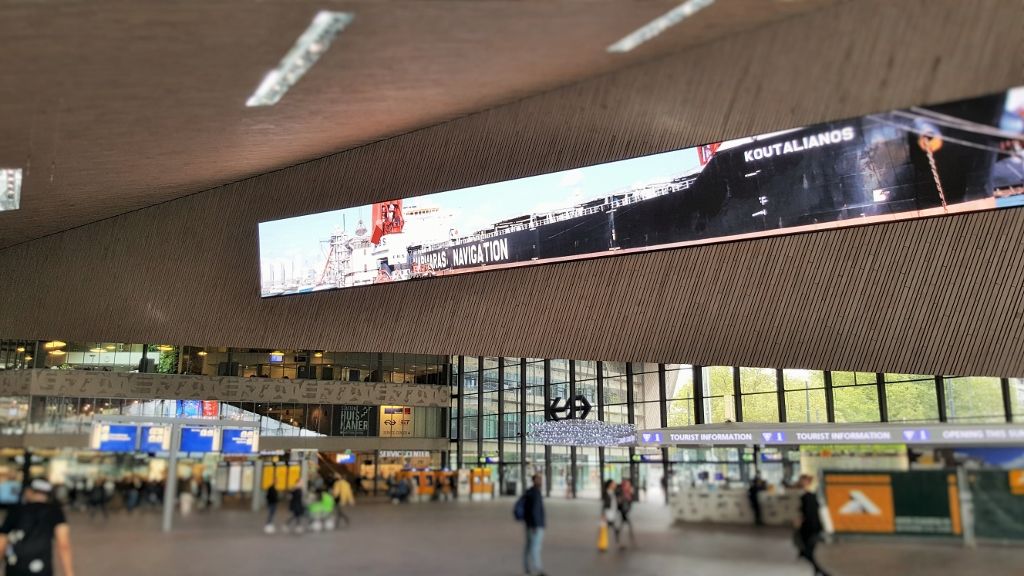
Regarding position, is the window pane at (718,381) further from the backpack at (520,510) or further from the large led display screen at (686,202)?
the backpack at (520,510)

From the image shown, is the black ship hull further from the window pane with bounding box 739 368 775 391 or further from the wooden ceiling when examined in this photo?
the window pane with bounding box 739 368 775 391

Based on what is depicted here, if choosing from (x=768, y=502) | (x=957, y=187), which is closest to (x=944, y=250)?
(x=957, y=187)

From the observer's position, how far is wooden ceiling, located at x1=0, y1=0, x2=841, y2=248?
11.5m

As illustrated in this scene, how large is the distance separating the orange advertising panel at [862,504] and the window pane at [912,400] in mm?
14376

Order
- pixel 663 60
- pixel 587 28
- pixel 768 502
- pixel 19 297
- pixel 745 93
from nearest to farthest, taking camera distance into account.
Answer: pixel 768 502
pixel 587 28
pixel 745 93
pixel 663 60
pixel 19 297

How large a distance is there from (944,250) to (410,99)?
10383 millimetres

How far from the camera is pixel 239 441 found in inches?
434

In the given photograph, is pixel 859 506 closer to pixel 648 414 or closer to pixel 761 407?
pixel 761 407

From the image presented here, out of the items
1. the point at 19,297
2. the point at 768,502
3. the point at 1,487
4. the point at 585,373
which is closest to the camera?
the point at 1,487

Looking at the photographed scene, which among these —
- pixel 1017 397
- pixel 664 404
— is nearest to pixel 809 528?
pixel 1017 397

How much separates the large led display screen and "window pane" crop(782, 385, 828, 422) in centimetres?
1392

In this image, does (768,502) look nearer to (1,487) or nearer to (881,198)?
(881,198)

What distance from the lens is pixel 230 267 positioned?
21.8 m

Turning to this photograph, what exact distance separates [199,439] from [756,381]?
2156cm
